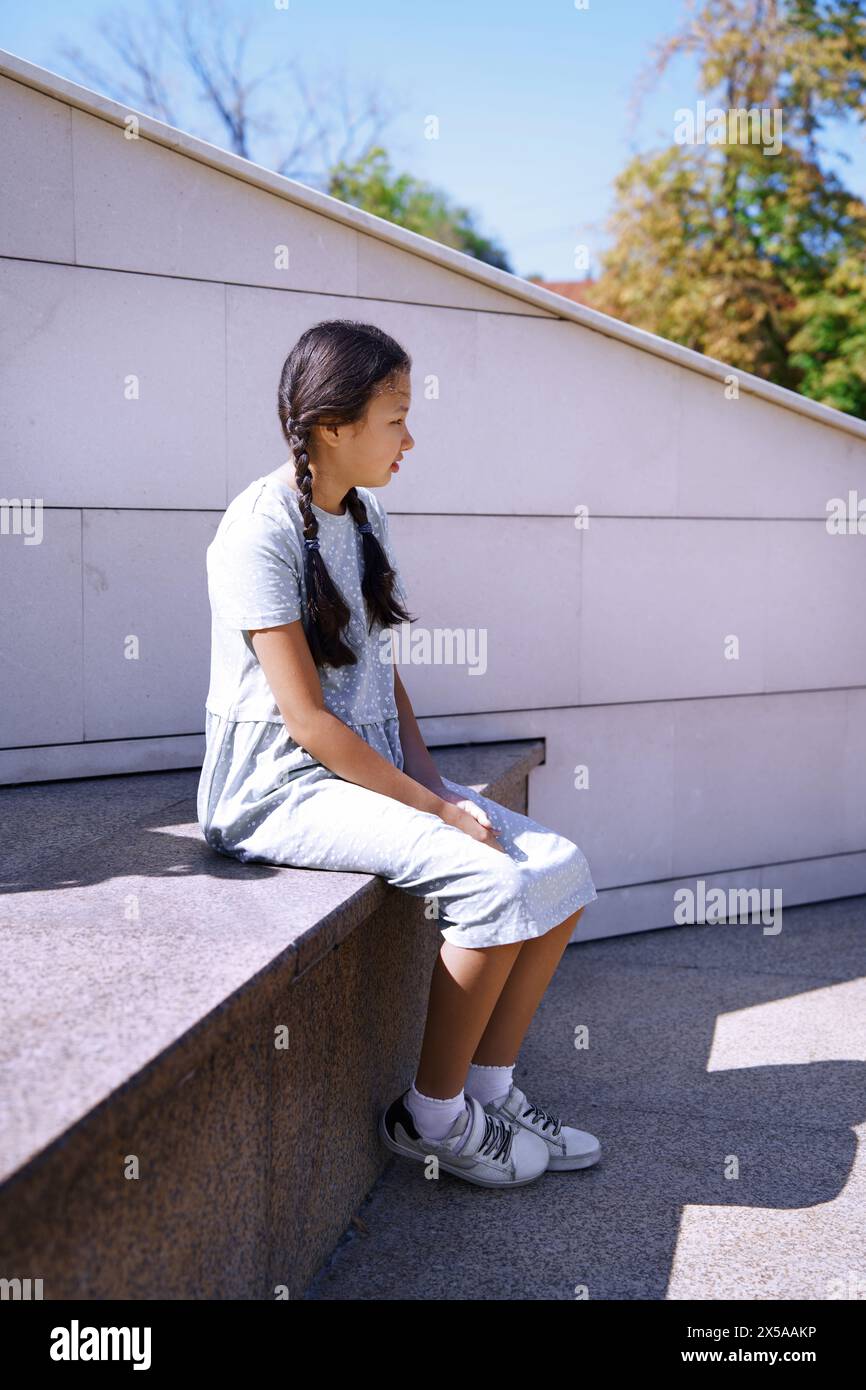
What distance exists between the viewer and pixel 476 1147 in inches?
118

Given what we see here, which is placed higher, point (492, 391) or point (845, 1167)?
point (492, 391)

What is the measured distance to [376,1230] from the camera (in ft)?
9.46

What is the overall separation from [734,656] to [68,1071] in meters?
4.35

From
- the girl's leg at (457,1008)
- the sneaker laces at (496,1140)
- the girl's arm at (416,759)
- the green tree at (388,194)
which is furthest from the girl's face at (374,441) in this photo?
the green tree at (388,194)

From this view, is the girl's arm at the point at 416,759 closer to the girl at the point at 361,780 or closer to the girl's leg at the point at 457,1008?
the girl at the point at 361,780

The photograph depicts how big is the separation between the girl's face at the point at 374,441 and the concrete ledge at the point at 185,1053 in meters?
0.98

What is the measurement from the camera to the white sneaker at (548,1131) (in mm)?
3117

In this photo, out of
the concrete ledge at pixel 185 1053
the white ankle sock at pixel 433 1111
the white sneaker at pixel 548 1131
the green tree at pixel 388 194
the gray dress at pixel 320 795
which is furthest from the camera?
the green tree at pixel 388 194

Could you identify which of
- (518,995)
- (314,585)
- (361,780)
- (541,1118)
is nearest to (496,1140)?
(541,1118)

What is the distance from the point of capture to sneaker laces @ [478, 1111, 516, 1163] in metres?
3.01

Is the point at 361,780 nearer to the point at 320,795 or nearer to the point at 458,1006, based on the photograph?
the point at 320,795
